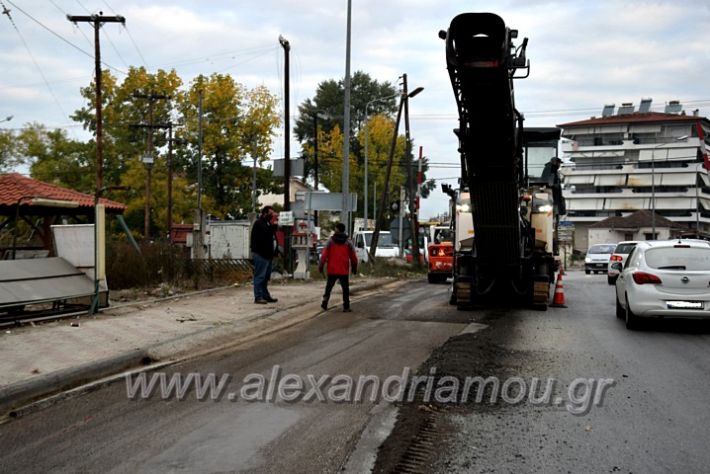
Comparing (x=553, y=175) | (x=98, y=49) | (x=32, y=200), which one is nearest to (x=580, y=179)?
(x=98, y=49)

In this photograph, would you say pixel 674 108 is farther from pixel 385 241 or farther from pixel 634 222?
pixel 385 241

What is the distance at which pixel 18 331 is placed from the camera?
11008 millimetres

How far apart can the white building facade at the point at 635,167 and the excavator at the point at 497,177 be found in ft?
287

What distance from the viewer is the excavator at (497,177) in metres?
11.8

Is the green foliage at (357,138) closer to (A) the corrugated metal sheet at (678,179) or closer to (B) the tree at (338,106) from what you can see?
(B) the tree at (338,106)

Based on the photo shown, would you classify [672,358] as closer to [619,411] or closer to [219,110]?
[619,411]

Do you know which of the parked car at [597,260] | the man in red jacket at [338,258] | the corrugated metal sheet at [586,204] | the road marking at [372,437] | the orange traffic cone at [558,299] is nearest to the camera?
the road marking at [372,437]

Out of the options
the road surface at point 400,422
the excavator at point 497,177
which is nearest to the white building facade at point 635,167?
the excavator at point 497,177

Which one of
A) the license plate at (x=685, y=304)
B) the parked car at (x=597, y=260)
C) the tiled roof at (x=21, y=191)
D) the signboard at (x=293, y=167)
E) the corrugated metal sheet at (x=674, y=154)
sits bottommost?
the parked car at (x=597, y=260)

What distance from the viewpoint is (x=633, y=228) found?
91938 millimetres

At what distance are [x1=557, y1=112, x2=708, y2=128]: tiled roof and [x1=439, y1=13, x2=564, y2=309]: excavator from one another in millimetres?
89400

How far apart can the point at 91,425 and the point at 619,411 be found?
472 cm

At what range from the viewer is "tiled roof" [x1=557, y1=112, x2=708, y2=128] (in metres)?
99.8

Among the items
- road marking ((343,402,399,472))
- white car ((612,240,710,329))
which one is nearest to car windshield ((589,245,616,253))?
white car ((612,240,710,329))
